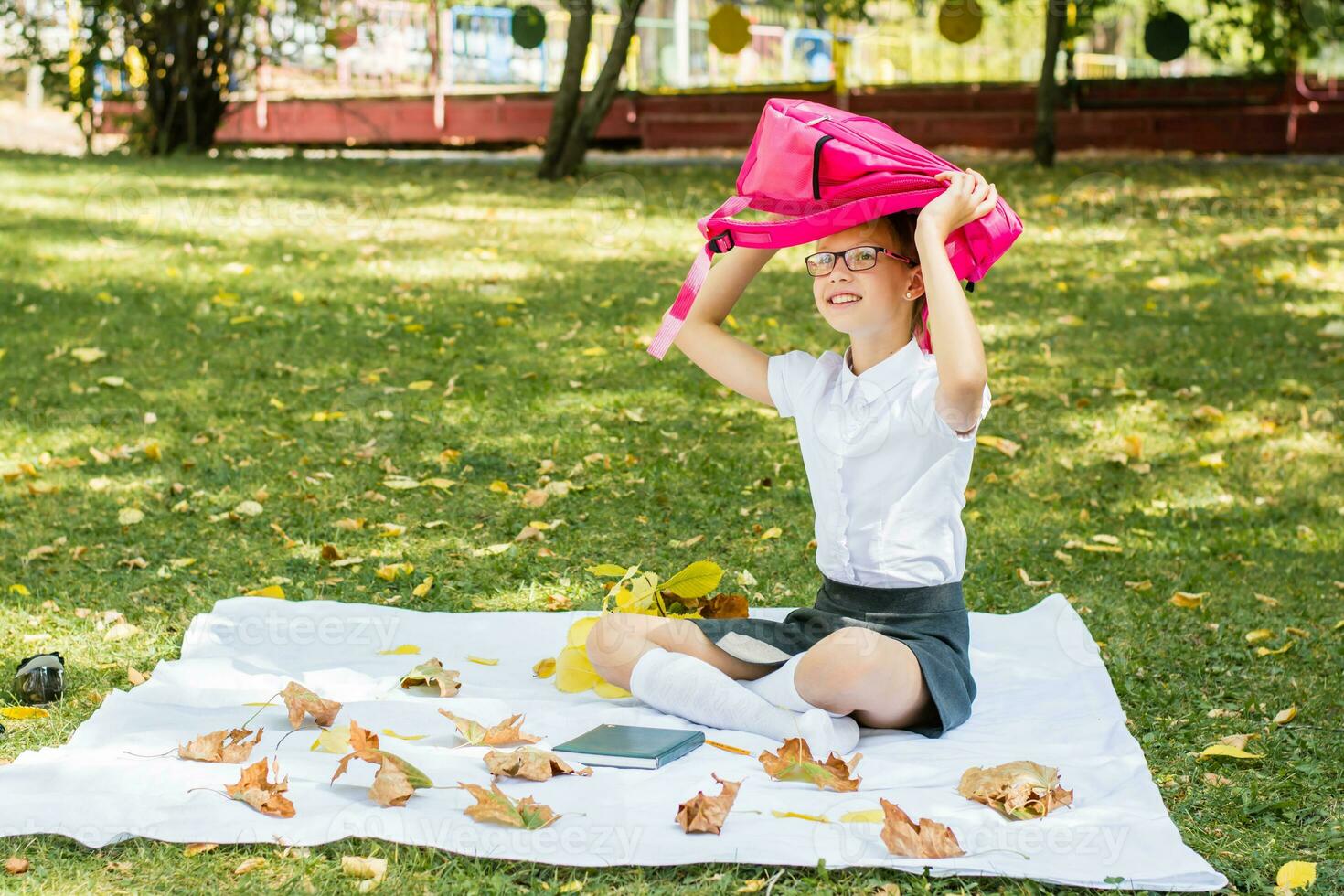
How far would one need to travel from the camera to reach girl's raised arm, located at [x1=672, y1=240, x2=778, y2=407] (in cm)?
321

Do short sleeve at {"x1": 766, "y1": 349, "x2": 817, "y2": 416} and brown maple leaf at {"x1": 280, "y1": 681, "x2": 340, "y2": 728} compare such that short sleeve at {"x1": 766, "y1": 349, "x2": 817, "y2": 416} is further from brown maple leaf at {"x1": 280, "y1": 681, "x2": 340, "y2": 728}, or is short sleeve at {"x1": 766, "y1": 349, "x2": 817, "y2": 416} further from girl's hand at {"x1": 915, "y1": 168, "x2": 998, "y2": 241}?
brown maple leaf at {"x1": 280, "y1": 681, "x2": 340, "y2": 728}

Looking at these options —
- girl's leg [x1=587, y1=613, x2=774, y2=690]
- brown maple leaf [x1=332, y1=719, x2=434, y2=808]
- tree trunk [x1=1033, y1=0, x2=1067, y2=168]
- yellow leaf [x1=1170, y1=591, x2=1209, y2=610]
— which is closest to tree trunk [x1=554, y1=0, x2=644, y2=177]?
tree trunk [x1=1033, y1=0, x2=1067, y2=168]

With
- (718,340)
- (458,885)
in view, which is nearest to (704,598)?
(718,340)

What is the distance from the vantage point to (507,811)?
2508mm

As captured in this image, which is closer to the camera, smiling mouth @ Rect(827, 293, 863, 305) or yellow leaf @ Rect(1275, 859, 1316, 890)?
yellow leaf @ Rect(1275, 859, 1316, 890)

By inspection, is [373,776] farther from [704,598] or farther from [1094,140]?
[1094,140]

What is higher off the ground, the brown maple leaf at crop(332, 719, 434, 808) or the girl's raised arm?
the girl's raised arm

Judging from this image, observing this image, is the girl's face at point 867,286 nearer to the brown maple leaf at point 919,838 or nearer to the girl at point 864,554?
the girl at point 864,554

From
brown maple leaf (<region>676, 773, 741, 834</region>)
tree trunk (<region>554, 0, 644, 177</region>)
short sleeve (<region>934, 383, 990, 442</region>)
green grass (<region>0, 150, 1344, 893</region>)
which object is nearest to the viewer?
brown maple leaf (<region>676, 773, 741, 834</region>)

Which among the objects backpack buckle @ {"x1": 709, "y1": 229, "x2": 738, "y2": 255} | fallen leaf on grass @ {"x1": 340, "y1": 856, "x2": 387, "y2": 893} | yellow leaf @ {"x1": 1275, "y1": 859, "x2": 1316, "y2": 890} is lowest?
yellow leaf @ {"x1": 1275, "y1": 859, "x2": 1316, "y2": 890}

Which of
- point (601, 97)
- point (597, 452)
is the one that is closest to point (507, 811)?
point (597, 452)

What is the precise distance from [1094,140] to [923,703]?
13.9 metres

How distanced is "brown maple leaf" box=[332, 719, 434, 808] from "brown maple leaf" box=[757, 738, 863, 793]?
0.63 m

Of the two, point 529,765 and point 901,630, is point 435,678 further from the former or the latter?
point 901,630
